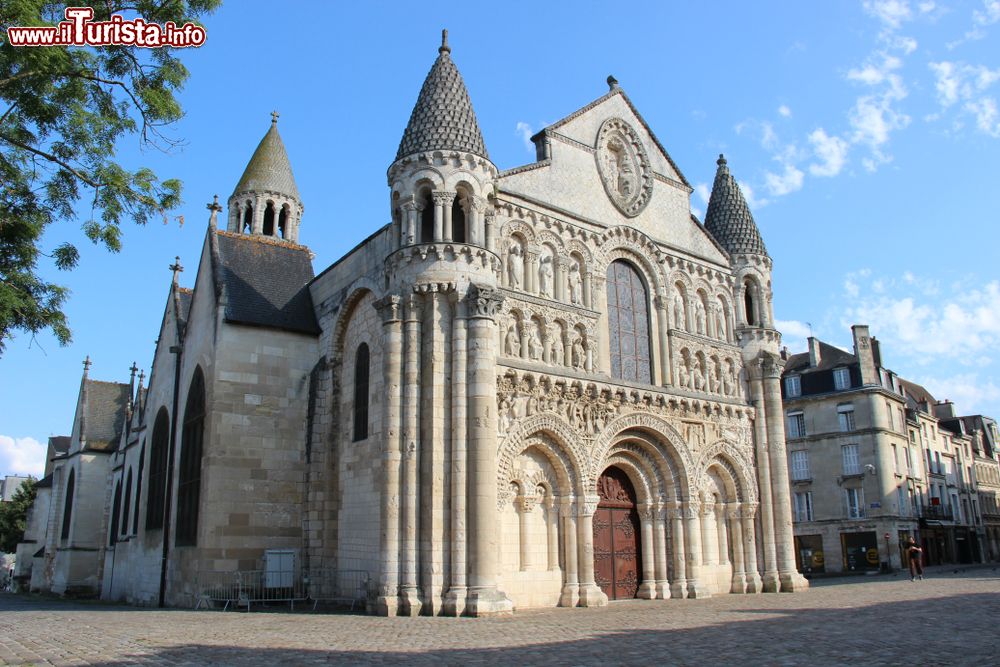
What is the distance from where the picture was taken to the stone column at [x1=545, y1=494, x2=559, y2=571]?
18989mm

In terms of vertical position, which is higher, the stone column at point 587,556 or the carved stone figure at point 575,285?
the carved stone figure at point 575,285

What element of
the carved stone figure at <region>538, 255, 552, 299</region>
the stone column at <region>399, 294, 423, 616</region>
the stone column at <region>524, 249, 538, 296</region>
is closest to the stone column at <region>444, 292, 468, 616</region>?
the stone column at <region>399, 294, 423, 616</region>

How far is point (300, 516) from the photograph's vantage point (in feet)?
69.1

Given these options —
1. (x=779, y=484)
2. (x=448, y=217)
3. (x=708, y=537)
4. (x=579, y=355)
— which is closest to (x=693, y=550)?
(x=708, y=537)

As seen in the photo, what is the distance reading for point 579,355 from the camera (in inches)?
813

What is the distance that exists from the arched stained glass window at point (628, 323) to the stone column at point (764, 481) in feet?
14.0

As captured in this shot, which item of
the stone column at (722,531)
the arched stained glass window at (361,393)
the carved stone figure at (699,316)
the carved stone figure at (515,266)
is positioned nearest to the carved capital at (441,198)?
the carved stone figure at (515,266)

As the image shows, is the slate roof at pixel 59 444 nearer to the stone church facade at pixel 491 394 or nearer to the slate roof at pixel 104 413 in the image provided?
the slate roof at pixel 104 413

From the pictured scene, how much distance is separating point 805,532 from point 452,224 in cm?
3091

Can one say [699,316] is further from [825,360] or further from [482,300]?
[825,360]

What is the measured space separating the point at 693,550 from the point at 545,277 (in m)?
8.23

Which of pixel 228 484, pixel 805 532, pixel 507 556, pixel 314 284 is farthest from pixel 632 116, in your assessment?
pixel 805 532

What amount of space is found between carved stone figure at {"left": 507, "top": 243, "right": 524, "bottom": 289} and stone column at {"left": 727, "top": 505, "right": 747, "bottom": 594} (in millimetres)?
9443

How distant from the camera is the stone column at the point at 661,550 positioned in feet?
68.9
